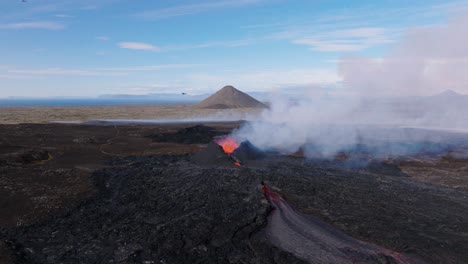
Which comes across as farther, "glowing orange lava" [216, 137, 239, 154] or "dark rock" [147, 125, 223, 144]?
"dark rock" [147, 125, 223, 144]

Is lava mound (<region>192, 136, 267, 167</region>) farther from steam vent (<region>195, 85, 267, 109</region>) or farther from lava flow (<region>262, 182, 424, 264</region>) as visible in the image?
steam vent (<region>195, 85, 267, 109</region>)

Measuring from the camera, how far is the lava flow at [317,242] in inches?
604

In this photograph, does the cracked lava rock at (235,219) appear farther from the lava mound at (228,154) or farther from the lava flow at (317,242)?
the lava mound at (228,154)

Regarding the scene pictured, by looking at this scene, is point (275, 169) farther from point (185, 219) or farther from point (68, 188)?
point (68, 188)

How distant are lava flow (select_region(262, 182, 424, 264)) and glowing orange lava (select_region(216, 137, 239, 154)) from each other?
711 inches

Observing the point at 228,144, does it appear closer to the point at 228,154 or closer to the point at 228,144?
the point at 228,144

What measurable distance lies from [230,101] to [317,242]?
159425 millimetres

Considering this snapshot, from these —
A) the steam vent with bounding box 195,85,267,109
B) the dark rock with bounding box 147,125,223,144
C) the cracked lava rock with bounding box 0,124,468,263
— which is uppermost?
the steam vent with bounding box 195,85,267,109

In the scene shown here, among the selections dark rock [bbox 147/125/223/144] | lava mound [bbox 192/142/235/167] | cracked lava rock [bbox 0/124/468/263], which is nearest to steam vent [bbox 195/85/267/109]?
dark rock [bbox 147/125/223/144]

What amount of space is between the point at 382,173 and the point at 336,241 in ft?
65.8

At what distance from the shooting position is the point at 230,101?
6890 inches

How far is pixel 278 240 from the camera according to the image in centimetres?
1739

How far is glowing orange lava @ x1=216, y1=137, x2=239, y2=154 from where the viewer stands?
39.0 m

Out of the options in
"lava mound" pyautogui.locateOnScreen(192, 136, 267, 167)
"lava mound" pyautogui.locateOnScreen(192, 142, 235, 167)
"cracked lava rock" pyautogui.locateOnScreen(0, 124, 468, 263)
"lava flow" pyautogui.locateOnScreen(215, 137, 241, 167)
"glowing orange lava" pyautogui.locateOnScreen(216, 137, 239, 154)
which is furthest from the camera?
"glowing orange lava" pyautogui.locateOnScreen(216, 137, 239, 154)
